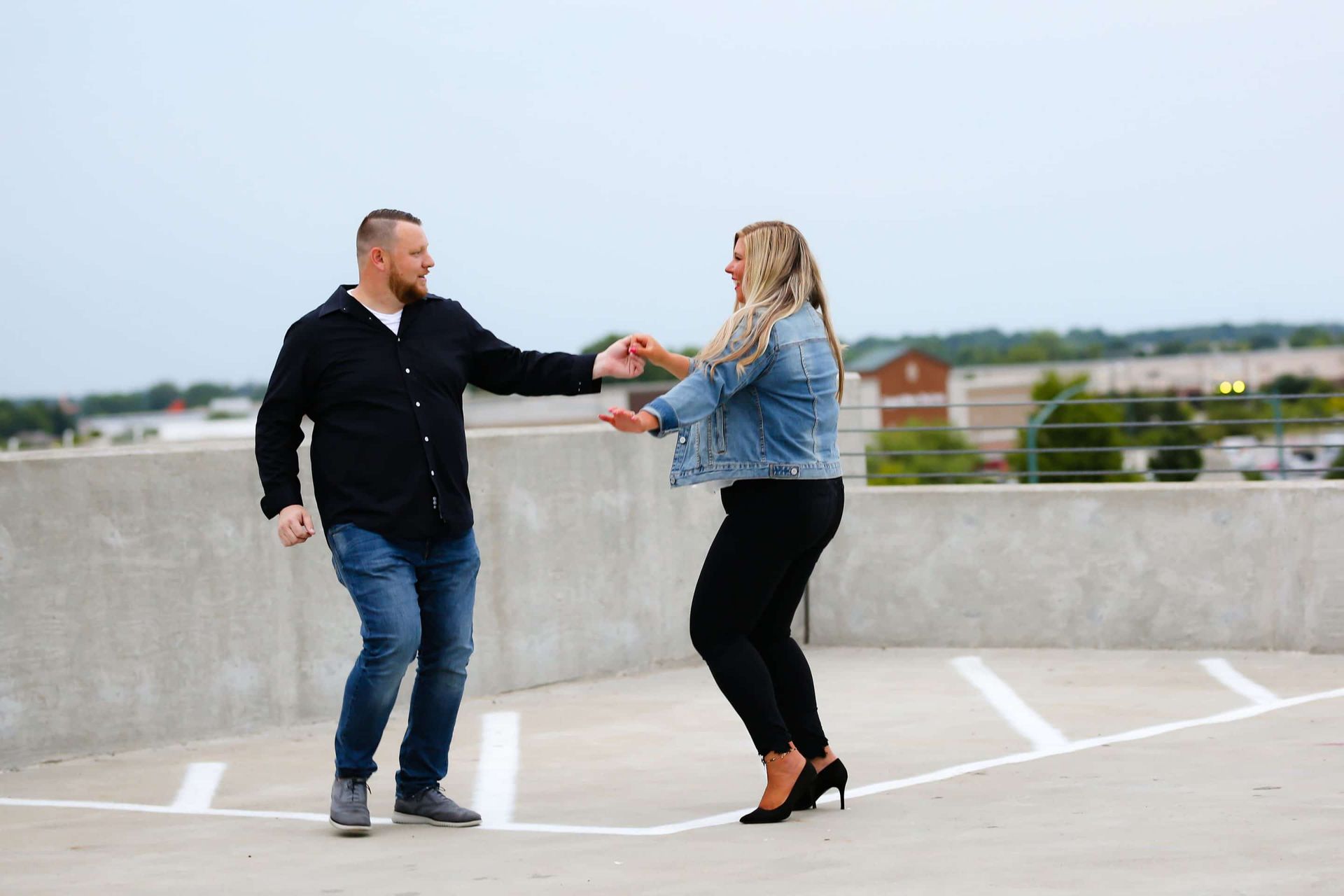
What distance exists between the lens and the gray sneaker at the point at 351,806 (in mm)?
4980

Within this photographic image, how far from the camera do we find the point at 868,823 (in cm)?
494

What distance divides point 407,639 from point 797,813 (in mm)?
1331

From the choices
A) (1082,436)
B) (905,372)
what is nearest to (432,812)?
(1082,436)

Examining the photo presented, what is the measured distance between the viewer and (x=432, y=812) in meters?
5.19

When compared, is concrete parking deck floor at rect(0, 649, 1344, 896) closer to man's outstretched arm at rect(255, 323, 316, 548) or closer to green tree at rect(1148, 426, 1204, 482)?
man's outstretched arm at rect(255, 323, 316, 548)

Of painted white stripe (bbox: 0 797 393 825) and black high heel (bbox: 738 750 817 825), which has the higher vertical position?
black high heel (bbox: 738 750 817 825)

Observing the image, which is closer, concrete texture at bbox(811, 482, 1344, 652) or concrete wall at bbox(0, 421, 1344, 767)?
concrete wall at bbox(0, 421, 1344, 767)

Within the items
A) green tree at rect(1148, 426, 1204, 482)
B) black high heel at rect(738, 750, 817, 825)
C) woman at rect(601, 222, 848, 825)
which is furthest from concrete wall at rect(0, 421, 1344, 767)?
green tree at rect(1148, 426, 1204, 482)

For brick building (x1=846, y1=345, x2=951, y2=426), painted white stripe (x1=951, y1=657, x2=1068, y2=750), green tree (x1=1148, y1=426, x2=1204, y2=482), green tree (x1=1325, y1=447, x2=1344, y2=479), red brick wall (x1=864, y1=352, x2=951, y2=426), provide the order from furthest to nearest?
red brick wall (x1=864, y1=352, x2=951, y2=426), brick building (x1=846, y1=345, x2=951, y2=426), green tree (x1=1148, y1=426, x2=1204, y2=482), green tree (x1=1325, y1=447, x2=1344, y2=479), painted white stripe (x1=951, y1=657, x2=1068, y2=750)

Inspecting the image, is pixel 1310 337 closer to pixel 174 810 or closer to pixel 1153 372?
pixel 1153 372

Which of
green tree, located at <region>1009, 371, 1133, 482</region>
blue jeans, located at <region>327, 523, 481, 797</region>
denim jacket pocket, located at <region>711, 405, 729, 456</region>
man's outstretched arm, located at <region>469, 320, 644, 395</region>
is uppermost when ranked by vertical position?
man's outstretched arm, located at <region>469, 320, 644, 395</region>

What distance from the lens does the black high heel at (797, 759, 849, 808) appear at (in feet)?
16.8

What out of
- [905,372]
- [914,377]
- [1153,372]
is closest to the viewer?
[1153,372]

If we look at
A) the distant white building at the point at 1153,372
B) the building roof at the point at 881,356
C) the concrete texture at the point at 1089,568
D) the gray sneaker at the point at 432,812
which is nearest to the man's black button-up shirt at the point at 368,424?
the gray sneaker at the point at 432,812
